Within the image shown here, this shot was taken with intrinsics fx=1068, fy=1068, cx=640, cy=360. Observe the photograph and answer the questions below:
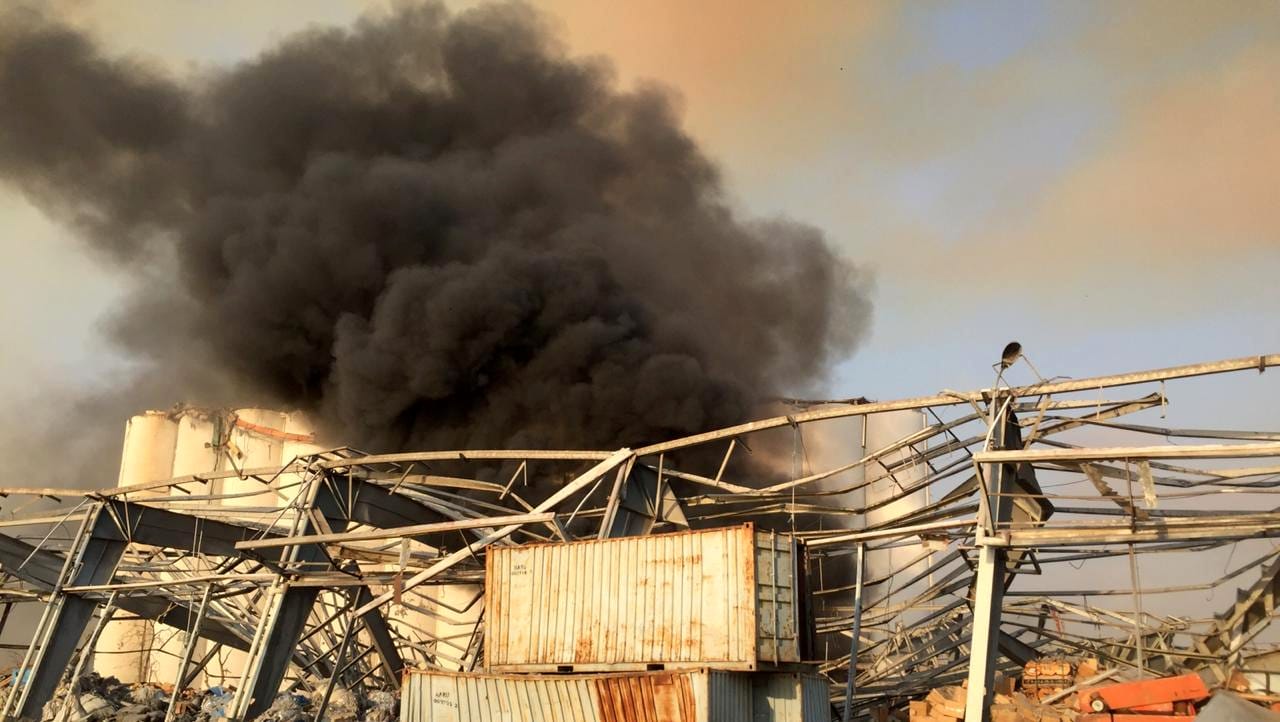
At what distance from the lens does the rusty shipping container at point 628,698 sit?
1731 cm

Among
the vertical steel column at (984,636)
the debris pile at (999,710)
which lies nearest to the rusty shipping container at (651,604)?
the vertical steel column at (984,636)

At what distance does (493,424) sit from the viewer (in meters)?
36.0

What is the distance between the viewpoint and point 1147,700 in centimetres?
1916

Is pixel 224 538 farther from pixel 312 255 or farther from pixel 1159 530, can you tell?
pixel 1159 530

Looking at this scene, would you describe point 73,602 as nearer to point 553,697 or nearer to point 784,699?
point 553,697

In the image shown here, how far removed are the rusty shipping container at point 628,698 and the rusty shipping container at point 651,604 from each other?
0.57m

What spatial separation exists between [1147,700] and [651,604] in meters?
9.08

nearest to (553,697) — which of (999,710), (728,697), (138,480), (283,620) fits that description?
(728,697)

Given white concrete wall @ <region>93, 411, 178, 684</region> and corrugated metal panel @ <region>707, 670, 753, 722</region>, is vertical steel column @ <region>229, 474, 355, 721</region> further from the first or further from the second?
white concrete wall @ <region>93, 411, 178, 684</region>

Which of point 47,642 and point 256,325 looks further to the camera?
point 256,325

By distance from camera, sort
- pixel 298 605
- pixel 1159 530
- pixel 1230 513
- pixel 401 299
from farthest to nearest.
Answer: pixel 401 299 → pixel 298 605 → pixel 1230 513 → pixel 1159 530

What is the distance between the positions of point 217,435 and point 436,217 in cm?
1297

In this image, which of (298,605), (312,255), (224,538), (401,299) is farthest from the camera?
(312,255)

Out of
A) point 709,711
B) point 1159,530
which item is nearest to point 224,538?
point 709,711
